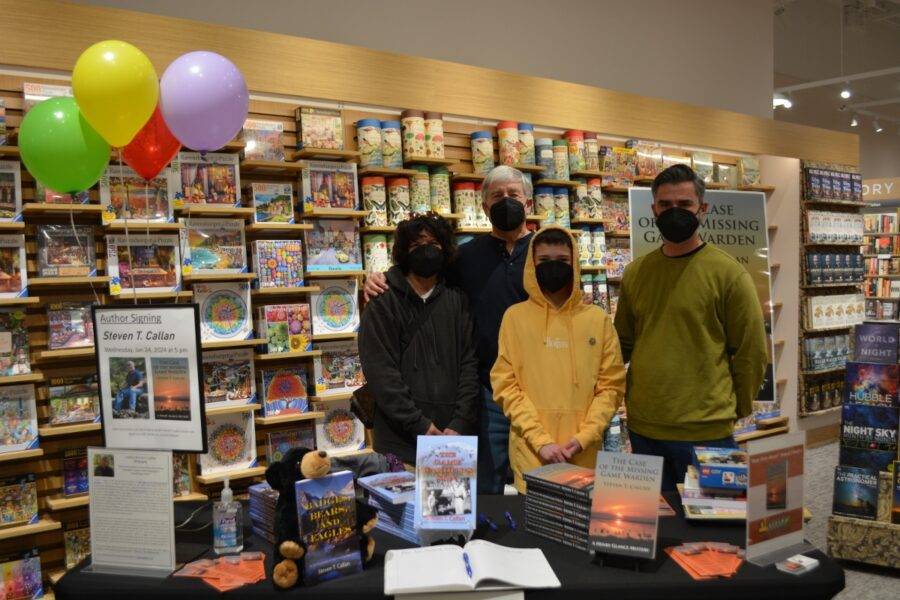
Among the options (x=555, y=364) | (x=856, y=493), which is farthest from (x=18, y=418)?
(x=856, y=493)

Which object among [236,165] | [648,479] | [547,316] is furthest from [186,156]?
[648,479]

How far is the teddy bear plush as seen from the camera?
1680 mm

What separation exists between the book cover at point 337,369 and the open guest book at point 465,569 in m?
2.50

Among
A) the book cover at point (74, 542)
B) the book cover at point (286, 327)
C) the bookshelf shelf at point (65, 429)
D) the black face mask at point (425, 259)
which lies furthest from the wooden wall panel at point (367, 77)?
the book cover at point (74, 542)

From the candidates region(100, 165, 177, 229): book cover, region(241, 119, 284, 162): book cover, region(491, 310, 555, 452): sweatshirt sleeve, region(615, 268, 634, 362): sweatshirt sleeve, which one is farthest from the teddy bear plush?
region(241, 119, 284, 162): book cover

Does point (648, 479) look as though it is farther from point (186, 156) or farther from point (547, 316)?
point (186, 156)

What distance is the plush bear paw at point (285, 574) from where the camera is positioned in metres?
1.67

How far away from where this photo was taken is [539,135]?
5375 millimetres

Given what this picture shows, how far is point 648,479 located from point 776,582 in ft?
1.19

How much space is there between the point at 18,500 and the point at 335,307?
186 cm

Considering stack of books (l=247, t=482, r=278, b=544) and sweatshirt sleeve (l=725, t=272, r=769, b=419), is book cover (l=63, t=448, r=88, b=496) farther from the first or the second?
sweatshirt sleeve (l=725, t=272, r=769, b=419)

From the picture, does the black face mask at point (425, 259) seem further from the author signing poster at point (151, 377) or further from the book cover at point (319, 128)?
the book cover at point (319, 128)

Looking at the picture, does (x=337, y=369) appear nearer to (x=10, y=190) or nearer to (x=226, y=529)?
(x=10, y=190)

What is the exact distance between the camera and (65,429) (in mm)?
3443
